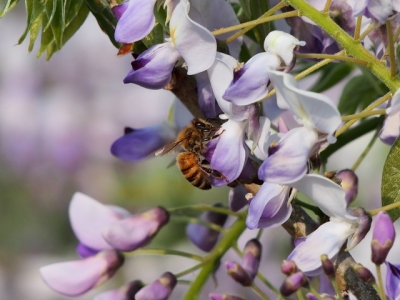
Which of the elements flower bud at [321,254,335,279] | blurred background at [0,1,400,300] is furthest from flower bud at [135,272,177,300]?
blurred background at [0,1,400,300]

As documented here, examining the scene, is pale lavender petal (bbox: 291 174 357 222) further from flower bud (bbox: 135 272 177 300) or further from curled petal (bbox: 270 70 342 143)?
flower bud (bbox: 135 272 177 300)

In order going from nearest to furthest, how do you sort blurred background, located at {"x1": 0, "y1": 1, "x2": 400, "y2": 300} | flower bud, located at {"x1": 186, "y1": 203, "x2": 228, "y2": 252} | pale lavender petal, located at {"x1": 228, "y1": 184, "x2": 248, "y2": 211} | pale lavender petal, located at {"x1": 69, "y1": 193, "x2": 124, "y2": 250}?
pale lavender petal, located at {"x1": 228, "y1": 184, "x2": 248, "y2": 211}
pale lavender petal, located at {"x1": 69, "y1": 193, "x2": 124, "y2": 250}
flower bud, located at {"x1": 186, "y1": 203, "x2": 228, "y2": 252}
blurred background, located at {"x1": 0, "y1": 1, "x2": 400, "y2": 300}

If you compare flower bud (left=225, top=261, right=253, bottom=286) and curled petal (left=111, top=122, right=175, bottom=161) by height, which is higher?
curled petal (left=111, top=122, right=175, bottom=161)

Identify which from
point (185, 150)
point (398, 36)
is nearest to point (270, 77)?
point (398, 36)

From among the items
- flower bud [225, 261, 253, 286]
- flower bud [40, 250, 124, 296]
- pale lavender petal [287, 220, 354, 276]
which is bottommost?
flower bud [40, 250, 124, 296]

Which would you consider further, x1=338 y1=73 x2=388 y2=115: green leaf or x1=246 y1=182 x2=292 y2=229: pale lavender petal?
x1=338 y1=73 x2=388 y2=115: green leaf

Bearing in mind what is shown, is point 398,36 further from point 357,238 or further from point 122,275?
point 122,275

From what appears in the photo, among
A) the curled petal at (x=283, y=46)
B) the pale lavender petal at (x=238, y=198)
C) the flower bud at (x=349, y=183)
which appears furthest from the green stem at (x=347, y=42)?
the pale lavender petal at (x=238, y=198)

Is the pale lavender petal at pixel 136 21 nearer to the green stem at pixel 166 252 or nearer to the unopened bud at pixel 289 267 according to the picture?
the unopened bud at pixel 289 267
